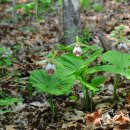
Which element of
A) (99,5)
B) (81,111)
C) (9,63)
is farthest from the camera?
(99,5)

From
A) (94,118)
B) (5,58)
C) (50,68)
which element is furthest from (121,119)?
(5,58)

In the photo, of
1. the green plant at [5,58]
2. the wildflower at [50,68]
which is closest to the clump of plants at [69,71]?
the wildflower at [50,68]

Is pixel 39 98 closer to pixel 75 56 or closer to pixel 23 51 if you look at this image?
pixel 75 56

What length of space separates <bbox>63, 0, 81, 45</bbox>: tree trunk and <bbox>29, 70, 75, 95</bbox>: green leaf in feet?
9.32

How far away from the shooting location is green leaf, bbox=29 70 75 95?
11.0 feet

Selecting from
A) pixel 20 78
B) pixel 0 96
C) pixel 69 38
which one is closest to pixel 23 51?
pixel 69 38

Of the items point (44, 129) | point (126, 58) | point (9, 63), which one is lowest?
point (44, 129)

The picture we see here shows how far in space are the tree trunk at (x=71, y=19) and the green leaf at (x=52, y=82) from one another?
2840mm

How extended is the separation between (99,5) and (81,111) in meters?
7.57

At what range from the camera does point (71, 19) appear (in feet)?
21.4

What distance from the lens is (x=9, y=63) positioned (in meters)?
5.72

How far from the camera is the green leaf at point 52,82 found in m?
3.37

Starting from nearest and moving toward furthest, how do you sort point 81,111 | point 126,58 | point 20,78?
point 126,58 < point 81,111 < point 20,78

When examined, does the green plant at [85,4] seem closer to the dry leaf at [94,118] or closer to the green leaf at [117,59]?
the green leaf at [117,59]
